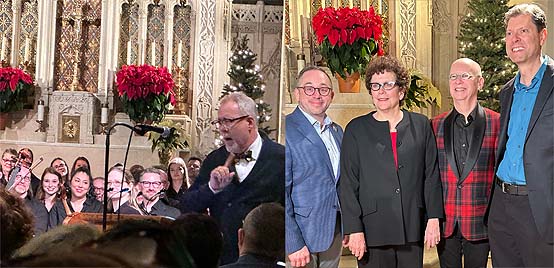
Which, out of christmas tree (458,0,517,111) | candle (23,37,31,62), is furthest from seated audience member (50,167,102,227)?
christmas tree (458,0,517,111)

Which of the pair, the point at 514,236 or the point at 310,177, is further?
the point at 310,177

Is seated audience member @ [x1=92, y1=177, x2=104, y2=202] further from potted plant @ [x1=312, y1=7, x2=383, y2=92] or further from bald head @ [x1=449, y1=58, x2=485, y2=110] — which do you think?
bald head @ [x1=449, y1=58, x2=485, y2=110]

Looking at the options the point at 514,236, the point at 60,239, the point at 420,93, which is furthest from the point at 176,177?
the point at 514,236

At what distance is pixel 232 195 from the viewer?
3.18 m

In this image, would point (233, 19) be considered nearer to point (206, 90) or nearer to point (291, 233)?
point (206, 90)

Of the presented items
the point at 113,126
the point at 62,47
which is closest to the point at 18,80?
the point at 62,47

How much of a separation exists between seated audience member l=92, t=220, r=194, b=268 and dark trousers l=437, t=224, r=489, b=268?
122 centimetres

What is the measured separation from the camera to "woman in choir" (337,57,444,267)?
3230 mm

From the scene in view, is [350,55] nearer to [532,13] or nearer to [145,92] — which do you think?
[532,13]

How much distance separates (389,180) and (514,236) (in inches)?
24.4

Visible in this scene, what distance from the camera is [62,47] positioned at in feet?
10.5

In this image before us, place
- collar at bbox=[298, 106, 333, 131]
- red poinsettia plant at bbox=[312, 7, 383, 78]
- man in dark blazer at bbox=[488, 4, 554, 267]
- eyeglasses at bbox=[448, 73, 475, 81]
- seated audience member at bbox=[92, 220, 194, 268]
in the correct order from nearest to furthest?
seated audience member at bbox=[92, 220, 194, 268] < man in dark blazer at bbox=[488, 4, 554, 267] < eyeglasses at bbox=[448, 73, 475, 81] < collar at bbox=[298, 106, 333, 131] < red poinsettia plant at bbox=[312, 7, 383, 78]

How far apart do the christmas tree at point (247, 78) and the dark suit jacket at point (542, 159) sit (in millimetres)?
1200

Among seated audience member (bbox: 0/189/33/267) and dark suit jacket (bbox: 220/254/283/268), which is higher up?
seated audience member (bbox: 0/189/33/267)
